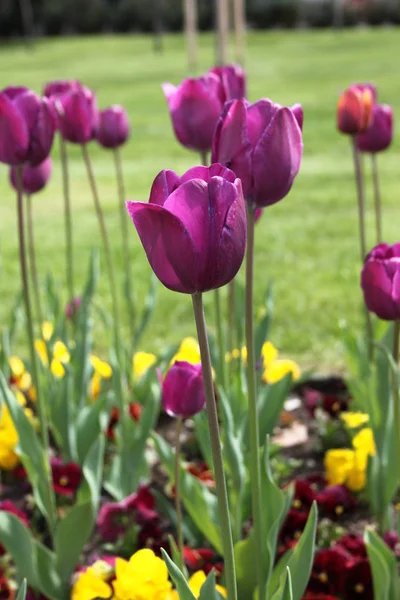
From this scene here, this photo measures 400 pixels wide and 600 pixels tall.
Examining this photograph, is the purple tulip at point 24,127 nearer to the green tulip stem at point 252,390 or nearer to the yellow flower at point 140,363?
the green tulip stem at point 252,390

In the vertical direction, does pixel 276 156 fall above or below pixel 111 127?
above

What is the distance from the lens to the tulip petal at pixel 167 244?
2.94ft

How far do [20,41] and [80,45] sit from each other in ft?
12.3

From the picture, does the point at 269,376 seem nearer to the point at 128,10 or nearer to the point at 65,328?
the point at 65,328

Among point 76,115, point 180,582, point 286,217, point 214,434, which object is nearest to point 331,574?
point 180,582

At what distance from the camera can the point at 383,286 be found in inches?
53.3

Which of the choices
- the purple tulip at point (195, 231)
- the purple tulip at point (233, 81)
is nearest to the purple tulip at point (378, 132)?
the purple tulip at point (233, 81)

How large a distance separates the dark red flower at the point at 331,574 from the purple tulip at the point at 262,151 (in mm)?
791

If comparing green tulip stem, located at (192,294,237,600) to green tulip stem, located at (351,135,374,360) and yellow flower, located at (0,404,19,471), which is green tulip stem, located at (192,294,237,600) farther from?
yellow flower, located at (0,404,19,471)

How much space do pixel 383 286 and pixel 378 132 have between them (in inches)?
35.0

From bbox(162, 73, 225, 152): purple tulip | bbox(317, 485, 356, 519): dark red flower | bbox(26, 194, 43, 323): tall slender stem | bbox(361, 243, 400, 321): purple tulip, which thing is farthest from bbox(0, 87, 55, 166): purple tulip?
bbox(317, 485, 356, 519): dark red flower

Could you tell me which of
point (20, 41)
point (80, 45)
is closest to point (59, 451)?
point (80, 45)

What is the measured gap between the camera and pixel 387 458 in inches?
72.6

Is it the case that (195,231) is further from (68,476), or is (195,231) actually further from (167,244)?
(68,476)
